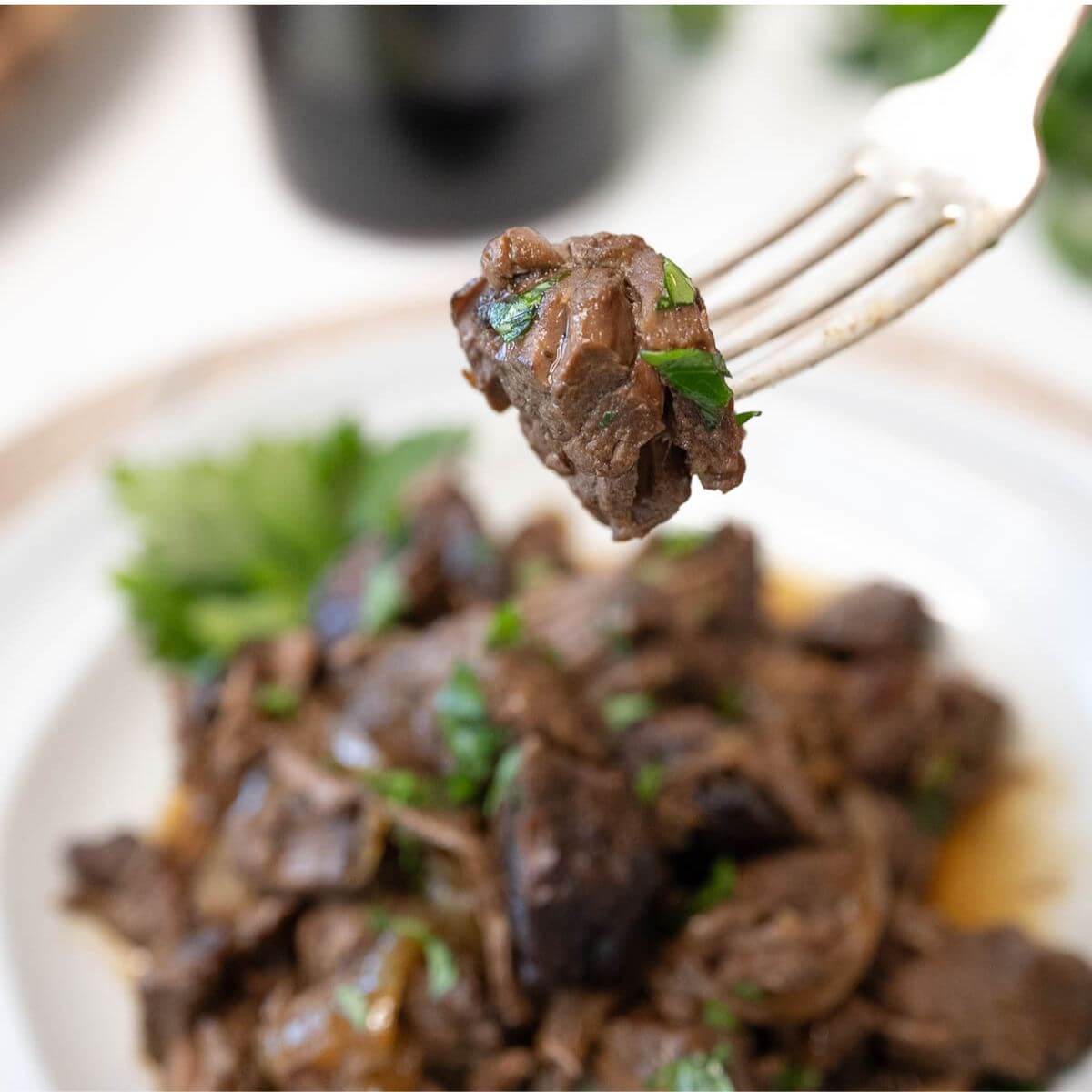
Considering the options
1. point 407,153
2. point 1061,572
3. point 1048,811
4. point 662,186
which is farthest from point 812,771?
point 662,186

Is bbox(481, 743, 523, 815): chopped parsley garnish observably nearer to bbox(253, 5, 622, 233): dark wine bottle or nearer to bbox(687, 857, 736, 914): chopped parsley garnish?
bbox(687, 857, 736, 914): chopped parsley garnish

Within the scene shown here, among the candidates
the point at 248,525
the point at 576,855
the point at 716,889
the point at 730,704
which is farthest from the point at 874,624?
the point at 248,525

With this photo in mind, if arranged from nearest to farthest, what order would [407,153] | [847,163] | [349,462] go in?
[847,163], [349,462], [407,153]

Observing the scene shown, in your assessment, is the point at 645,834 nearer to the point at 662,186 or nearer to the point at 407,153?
the point at 407,153

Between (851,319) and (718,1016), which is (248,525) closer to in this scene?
(718,1016)

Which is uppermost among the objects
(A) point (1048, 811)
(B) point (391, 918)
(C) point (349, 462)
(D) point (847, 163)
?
(D) point (847, 163)

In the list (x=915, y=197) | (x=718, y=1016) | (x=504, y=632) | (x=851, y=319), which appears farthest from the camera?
(x=504, y=632)

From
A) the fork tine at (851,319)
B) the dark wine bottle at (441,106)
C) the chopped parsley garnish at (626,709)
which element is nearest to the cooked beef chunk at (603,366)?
the fork tine at (851,319)

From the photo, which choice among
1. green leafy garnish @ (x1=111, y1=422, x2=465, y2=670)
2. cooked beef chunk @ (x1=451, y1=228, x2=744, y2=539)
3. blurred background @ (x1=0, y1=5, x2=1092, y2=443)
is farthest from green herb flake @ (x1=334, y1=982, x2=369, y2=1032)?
blurred background @ (x1=0, y1=5, x2=1092, y2=443)
